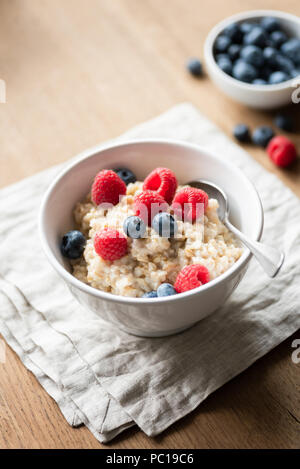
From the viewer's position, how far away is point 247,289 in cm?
130

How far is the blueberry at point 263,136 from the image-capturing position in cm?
162

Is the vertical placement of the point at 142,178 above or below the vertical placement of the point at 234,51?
below

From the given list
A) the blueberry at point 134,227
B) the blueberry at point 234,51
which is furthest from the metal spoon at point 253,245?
the blueberry at point 234,51

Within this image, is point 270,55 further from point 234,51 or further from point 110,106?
point 110,106

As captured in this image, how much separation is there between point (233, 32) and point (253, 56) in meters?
0.14

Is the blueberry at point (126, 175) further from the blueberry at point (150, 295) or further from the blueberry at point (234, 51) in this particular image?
the blueberry at point (234, 51)

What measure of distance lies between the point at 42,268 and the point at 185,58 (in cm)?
102

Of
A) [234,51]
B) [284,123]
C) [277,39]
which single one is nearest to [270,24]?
[277,39]

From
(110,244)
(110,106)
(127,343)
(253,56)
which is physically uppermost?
(253,56)

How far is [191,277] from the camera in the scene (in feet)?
3.40

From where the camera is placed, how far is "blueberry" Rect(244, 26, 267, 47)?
173 centimetres

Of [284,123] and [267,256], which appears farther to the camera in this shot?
[284,123]

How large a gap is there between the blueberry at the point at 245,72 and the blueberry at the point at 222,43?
10 centimetres

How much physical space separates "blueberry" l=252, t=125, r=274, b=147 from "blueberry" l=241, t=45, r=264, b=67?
24cm
